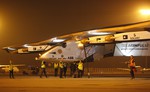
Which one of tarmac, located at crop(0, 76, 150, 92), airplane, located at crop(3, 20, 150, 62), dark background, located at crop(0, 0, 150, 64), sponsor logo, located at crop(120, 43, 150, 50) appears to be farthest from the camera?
dark background, located at crop(0, 0, 150, 64)

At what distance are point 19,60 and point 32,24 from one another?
595cm

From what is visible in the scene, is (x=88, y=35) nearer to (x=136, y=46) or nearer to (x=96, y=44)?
(x=96, y=44)

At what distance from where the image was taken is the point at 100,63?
57.5 meters

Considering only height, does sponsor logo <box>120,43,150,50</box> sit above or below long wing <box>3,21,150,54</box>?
below

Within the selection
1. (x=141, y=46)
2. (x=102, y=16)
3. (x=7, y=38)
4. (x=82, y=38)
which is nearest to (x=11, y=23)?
(x=7, y=38)

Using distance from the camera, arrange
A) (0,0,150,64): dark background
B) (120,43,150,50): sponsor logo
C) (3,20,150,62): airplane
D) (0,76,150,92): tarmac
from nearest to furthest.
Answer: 1. (0,76,150,92): tarmac
2. (3,20,150,62): airplane
3. (120,43,150,50): sponsor logo
4. (0,0,150,64): dark background

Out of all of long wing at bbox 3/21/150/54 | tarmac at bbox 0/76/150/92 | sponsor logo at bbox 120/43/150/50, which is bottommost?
tarmac at bbox 0/76/150/92

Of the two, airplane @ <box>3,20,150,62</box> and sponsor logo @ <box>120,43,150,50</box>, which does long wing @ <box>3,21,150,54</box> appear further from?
sponsor logo @ <box>120,43,150,50</box>

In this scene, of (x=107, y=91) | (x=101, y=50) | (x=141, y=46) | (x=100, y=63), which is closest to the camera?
(x=107, y=91)

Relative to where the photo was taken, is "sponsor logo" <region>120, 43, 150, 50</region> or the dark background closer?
"sponsor logo" <region>120, 43, 150, 50</region>

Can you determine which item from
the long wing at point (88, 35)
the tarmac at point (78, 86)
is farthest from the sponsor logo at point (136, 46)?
the tarmac at point (78, 86)

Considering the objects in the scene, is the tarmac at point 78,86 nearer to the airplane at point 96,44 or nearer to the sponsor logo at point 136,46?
the airplane at point 96,44

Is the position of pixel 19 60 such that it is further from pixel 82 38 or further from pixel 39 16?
pixel 82 38

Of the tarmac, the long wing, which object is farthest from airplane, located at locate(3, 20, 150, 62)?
the tarmac
